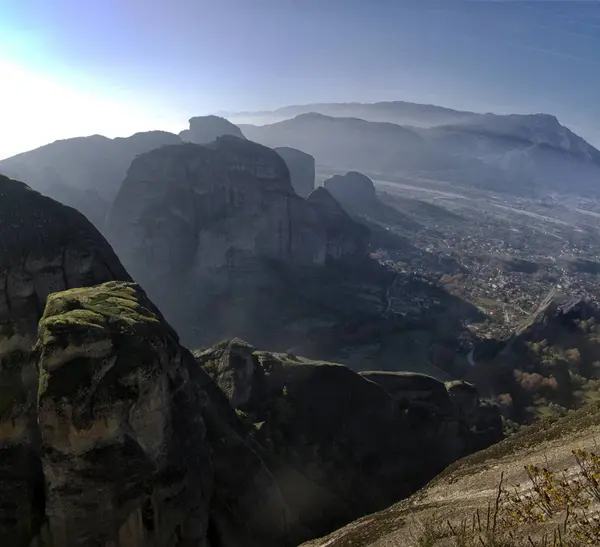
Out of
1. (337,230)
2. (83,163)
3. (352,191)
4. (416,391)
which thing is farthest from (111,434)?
(352,191)

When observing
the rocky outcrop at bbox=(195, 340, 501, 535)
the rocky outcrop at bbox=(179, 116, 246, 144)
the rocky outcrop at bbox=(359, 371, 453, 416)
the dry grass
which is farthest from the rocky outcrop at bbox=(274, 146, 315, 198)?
the dry grass

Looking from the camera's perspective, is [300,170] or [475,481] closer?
[475,481]

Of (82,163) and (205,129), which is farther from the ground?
(205,129)

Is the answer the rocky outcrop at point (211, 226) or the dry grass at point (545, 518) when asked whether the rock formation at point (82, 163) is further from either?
the dry grass at point (545, 518)

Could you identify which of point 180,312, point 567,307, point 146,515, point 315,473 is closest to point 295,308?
point 180,312

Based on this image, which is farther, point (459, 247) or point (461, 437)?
point (459, 247)

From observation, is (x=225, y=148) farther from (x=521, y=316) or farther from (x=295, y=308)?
(x=521, y=316)

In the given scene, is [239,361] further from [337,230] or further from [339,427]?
[337,230]
